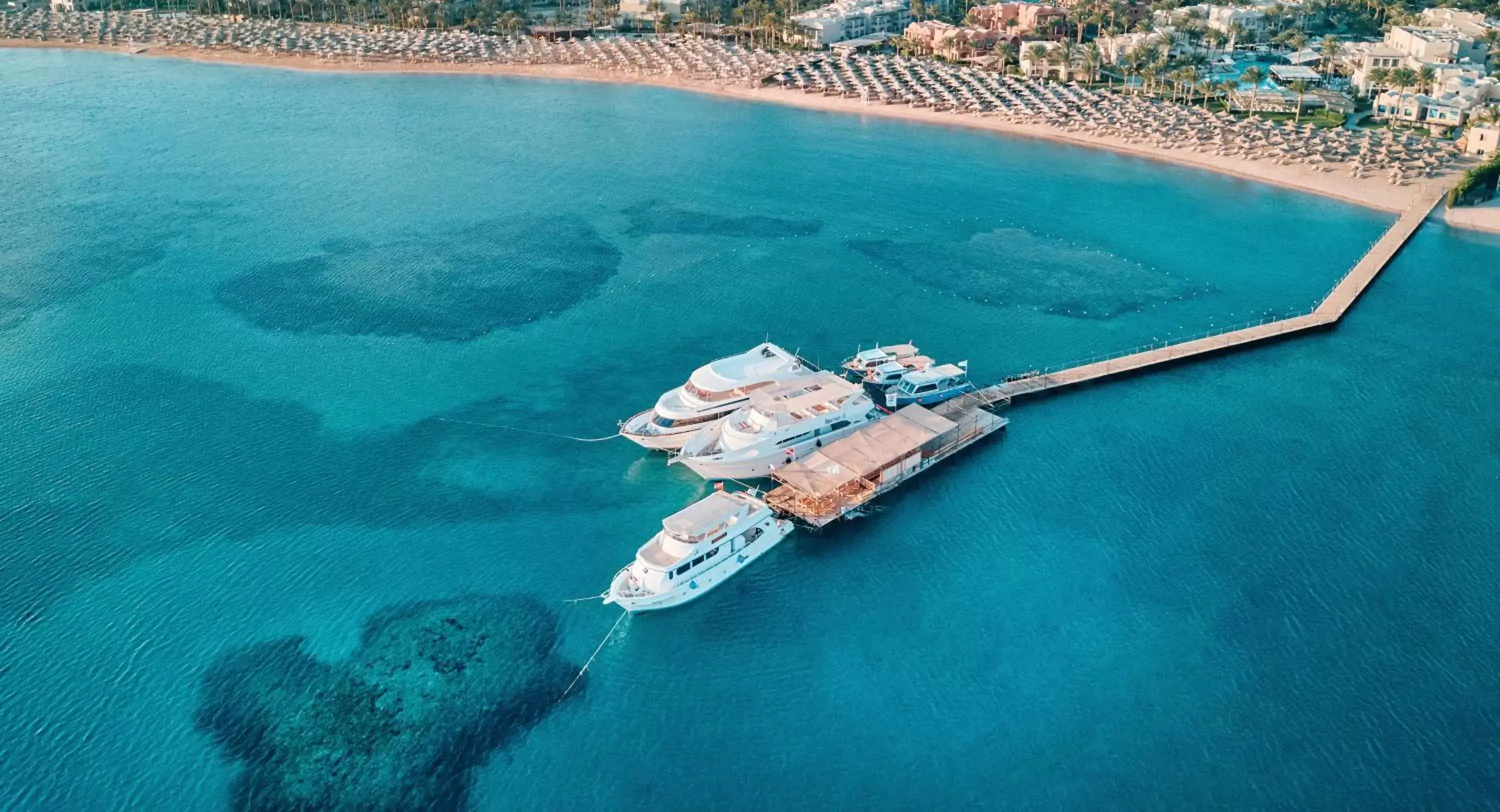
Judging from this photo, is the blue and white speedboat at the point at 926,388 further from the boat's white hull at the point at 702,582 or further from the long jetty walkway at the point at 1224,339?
the boat's white hull at the point at 702,582

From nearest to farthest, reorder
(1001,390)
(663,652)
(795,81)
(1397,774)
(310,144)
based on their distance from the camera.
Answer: (1397,774) → (663,652) → (1001,390) → (310,144) → (795,81)

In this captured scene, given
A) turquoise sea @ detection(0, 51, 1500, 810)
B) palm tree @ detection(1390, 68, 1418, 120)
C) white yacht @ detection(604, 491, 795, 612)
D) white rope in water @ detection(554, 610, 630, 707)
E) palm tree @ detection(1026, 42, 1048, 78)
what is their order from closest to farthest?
1. turquoise sea @ detection(0, 51, 1500, 810)
2. white rope in water @ detection(554, 610, 630, 707)
3. white yacht @ detection(604, 491, 795, 612)
4. palm tree @ detection(1390, 68, 1418, 120)
5. palm tree @ detection(1026, 42, 1048, 78)

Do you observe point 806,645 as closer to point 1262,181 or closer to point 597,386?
point 597,386

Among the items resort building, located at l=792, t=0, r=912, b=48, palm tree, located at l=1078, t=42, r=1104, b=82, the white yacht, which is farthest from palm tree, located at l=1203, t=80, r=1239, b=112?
the white yacht

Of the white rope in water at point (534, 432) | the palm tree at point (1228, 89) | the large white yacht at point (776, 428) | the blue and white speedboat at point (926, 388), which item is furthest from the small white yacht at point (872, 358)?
the palm tree at point (1228, 89)

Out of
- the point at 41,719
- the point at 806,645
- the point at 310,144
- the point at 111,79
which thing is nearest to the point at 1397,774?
the point at 806,645

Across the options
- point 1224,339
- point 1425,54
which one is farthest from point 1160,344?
point 1425,54

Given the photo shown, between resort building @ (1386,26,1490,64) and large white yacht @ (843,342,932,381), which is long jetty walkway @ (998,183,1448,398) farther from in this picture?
resort building @ (1386,26,1490,64)
